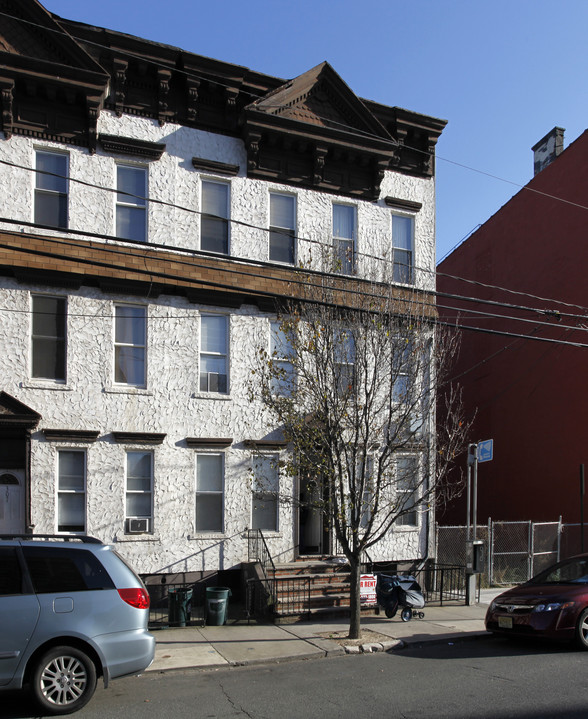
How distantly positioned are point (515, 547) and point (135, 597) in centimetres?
1370

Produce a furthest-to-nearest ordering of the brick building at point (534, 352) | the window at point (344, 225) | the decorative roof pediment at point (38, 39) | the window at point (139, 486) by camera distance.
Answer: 1. the brick building at point (534, 352)
2. the window at point (344, 225)
3. the window at point (139, 486)
4. the decorative roof pediment at point (38, 39)

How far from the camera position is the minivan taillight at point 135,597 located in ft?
25.7

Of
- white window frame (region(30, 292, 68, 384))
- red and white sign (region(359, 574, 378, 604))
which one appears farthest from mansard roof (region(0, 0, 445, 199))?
red and white sign (region(359, 574, 378, 604))

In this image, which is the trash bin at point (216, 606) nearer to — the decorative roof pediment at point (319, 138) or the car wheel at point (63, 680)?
the car wheel at point (63, 680)

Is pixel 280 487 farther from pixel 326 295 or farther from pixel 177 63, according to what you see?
pixel 177 63

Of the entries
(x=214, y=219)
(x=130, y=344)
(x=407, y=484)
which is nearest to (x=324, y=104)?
(x=214, y=219)

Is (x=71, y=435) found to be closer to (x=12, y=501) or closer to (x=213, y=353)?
(x=12, y=501)

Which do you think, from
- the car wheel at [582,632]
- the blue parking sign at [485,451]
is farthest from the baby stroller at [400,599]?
the car wheel at [582,632]

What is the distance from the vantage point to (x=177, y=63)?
15297 millimetres

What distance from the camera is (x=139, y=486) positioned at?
14.3 meters

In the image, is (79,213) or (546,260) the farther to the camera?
(546,260)

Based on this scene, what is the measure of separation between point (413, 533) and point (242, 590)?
445 centimetres

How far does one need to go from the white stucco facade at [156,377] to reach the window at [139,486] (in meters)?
0.15

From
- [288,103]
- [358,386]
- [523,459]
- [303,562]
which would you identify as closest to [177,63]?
[288,103]
